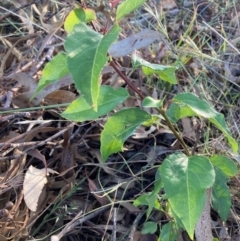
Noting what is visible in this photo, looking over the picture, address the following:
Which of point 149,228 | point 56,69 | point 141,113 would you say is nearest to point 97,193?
point 149,228

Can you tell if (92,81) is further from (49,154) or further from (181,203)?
(49,154)

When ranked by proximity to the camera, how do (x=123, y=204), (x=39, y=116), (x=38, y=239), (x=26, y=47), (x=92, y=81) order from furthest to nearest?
(x=26, y=47)
(x=39, y=116)
(x=123, y=204)
(x=38, y=239)
(x=92, y=81)

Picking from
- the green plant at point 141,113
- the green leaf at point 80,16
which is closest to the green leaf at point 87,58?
the green plant at point 141,113

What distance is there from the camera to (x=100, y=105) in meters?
1.23

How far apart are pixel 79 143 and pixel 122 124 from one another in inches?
20.8

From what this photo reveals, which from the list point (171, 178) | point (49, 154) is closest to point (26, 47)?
point (49, 154)

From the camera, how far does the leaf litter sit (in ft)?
5.20

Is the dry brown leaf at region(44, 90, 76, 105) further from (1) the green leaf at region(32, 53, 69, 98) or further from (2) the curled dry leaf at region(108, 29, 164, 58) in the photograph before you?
(1) the green leaf at region(32, 53, 69, 98)

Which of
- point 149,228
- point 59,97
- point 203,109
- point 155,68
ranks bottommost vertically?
point 149,228

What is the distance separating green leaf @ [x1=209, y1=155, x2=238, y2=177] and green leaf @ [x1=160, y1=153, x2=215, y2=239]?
0.19m

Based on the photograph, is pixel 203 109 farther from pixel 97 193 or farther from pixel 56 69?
pixel 97 193

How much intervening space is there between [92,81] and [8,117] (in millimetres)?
905

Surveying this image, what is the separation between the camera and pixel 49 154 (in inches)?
67.3

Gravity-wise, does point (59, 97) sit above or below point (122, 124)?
below
